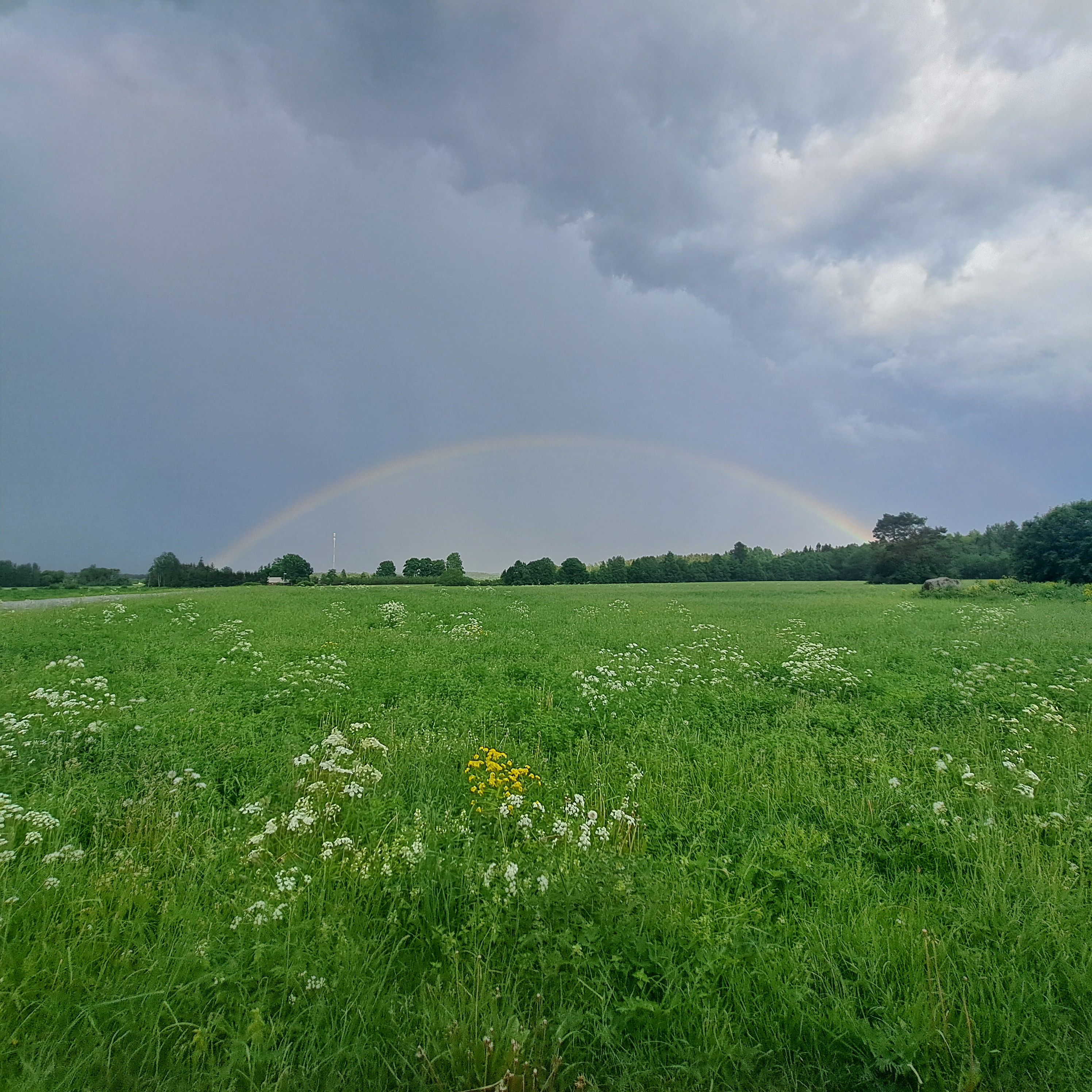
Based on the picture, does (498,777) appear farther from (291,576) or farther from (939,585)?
(291,576)

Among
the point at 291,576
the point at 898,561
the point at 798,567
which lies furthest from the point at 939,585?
the point at 291,576

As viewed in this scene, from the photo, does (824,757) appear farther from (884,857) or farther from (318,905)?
(318,905)

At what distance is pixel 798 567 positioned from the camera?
4208 inches

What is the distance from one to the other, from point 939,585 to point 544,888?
53.2 m

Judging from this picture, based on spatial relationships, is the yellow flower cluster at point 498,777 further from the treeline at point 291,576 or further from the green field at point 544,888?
the treeline at point 291,576

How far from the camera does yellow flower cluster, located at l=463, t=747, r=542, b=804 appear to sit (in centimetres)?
536

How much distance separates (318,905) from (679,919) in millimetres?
2506

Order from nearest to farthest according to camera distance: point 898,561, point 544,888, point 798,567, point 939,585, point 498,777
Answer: point 544,888, point 498,777, point 939,585, point 898,561, point 798,567

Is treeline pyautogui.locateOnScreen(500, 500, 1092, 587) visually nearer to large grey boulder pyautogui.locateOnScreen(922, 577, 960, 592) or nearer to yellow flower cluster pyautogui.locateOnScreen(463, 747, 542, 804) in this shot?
large grey boulder pyautogui.locateOnScreen(922, 577, 960, 592)

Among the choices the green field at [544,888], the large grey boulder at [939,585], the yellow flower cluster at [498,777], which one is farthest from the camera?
the large grey boulder at [939,585]

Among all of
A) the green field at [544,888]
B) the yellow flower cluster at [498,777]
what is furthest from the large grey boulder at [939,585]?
the yellow flower cluster at [498,777]

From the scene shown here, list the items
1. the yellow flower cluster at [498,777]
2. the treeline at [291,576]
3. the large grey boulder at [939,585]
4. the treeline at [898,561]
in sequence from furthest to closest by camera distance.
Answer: the treeline at [291,576] → the treeline at [898,561] → the large grey boulder at [939,585] → the yellow flower cluster at [498,777]

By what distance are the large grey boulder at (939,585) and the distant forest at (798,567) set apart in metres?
17.4

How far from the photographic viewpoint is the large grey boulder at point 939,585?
43.2m
